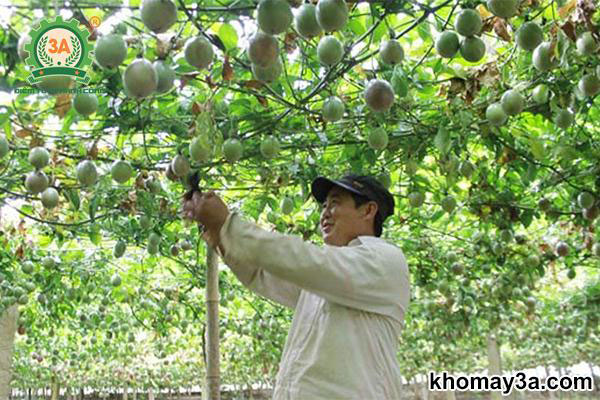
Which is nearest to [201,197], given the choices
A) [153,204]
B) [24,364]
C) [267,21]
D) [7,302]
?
[267,21]

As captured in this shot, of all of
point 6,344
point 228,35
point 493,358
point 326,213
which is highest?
point 228,35

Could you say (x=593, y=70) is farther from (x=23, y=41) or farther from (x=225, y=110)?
(x=23, y=41)

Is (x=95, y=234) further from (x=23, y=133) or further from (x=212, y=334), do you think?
(x=23, y=133)

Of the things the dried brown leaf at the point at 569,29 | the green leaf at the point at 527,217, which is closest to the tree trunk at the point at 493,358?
the green leaf at the point at 527,217

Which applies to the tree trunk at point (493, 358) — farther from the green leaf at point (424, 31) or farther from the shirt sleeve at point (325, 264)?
the shirt sleeve at point (325, 264)

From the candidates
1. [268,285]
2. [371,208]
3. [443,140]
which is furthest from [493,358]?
[268,285]

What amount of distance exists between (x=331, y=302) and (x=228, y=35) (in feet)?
3.19

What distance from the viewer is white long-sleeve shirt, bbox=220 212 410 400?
189 centimetres

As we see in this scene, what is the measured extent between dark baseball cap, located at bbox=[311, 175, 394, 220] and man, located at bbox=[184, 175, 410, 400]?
241 millimetres

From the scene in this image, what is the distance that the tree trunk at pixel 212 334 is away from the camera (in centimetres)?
363

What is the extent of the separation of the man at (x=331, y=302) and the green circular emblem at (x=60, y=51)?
670mm

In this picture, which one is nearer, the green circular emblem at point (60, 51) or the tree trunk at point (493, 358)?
the green circular emblem at point (60, 51)

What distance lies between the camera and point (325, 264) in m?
1.90

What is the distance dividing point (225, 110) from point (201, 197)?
0.85 m
